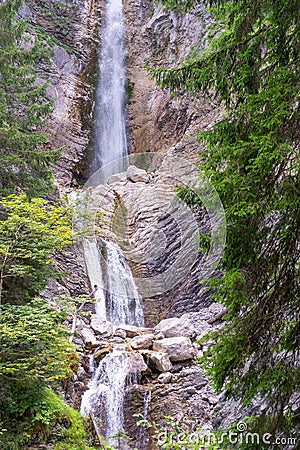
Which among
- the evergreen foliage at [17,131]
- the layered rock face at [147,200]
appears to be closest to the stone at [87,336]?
the layered rock face at [147,200]

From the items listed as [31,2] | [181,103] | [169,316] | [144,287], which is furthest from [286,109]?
[31,2]

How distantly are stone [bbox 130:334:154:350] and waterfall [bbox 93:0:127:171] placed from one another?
1175 centimetres

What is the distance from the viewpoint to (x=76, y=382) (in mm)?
9086

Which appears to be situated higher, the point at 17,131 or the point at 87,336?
the point at 17,131

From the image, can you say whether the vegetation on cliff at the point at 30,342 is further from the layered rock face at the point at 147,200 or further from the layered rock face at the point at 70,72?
the layered rock face at the point at 70,72

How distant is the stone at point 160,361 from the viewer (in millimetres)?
9562

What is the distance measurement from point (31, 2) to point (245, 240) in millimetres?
22916

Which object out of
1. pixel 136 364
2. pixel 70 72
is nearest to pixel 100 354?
pixel 136 364

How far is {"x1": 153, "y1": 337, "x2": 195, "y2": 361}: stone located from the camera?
9836 mm

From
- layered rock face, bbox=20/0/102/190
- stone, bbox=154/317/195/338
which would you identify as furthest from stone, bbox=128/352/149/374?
layered rock face, bbox=20/0/102/190

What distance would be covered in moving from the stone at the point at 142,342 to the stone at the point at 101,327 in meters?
1.01

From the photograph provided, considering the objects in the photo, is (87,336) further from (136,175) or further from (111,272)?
(136,175)

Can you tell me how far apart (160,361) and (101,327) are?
8.61ft

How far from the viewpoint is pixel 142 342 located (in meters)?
10.5
